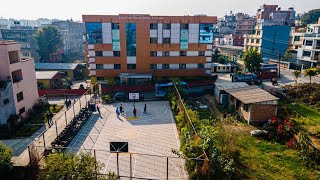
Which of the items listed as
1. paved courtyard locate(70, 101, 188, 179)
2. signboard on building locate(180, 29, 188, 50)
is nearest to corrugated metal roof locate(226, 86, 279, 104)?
paved courtyard locate(70, 101, 188, 179)

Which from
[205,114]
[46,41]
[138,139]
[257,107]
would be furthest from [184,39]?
[46,41]

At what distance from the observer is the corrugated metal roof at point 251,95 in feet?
98.7

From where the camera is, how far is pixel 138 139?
26.8 meters

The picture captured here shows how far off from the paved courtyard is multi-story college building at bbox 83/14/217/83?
11.7 m

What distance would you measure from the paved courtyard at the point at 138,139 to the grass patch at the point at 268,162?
5.31 metres

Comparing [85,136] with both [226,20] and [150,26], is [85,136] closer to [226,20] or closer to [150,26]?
[150,26]

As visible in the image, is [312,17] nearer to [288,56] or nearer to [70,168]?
[288,56]

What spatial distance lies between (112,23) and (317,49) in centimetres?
4441

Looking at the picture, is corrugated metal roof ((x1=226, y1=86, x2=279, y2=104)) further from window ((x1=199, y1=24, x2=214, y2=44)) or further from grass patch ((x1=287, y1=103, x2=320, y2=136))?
window ((x1=199, y1=24, x2=214, y2=44))

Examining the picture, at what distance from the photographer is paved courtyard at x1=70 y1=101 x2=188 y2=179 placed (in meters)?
20.7

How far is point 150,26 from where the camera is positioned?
46.7m

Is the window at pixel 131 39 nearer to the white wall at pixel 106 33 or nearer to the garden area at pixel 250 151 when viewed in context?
the white wall at pixel 106 33

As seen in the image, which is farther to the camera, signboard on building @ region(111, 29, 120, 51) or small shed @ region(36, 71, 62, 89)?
small shed @ region(36, 71, 62, 89)

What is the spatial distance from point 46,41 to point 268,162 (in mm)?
72369
